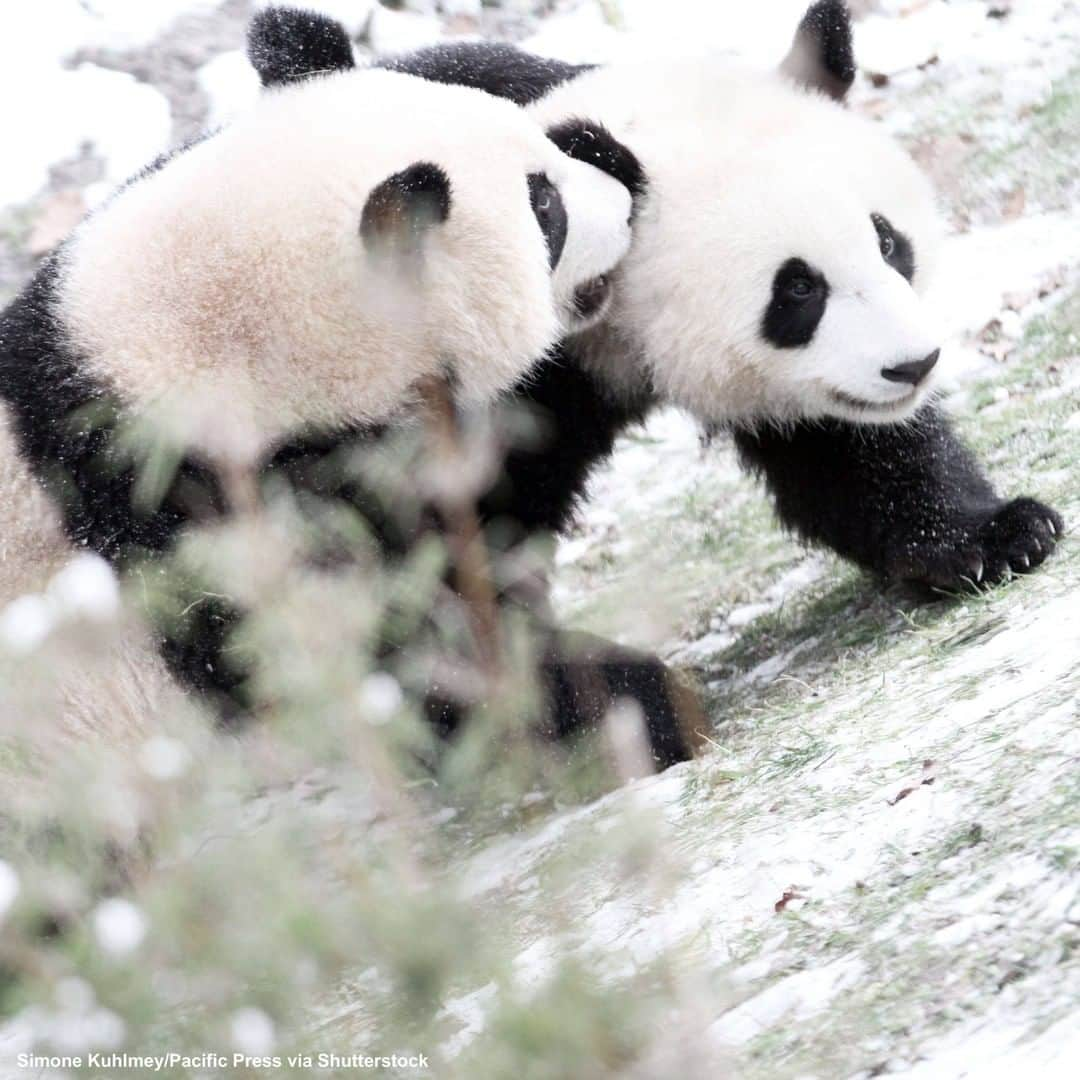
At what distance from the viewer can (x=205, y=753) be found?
2109mm

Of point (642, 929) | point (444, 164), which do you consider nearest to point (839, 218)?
point (444, 164)

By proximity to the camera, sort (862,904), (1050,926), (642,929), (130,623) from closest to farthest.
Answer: (1050,926) → (862,904) → (642,929) → (130,623)

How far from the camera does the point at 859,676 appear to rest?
9.70 ft

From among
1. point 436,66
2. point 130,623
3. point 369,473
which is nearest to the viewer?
point 130,623

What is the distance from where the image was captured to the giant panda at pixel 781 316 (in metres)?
3.16


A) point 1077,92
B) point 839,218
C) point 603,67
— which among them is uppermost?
point 603,67

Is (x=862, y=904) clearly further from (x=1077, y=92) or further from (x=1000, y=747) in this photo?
(x=1077, y=92)

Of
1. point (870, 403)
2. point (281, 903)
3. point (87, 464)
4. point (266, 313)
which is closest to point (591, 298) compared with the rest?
point (870, 403)

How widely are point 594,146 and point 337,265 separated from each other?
733 millimetres

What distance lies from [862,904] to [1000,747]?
36 cm

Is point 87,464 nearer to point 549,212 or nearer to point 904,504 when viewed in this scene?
point 549,212

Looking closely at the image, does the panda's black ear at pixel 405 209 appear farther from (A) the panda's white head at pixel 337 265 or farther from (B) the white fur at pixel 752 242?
(B) the white fur at pixel 752 242

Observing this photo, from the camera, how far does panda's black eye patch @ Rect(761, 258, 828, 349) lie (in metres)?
3.18

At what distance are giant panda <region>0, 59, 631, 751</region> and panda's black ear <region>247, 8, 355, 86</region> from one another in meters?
0.34
